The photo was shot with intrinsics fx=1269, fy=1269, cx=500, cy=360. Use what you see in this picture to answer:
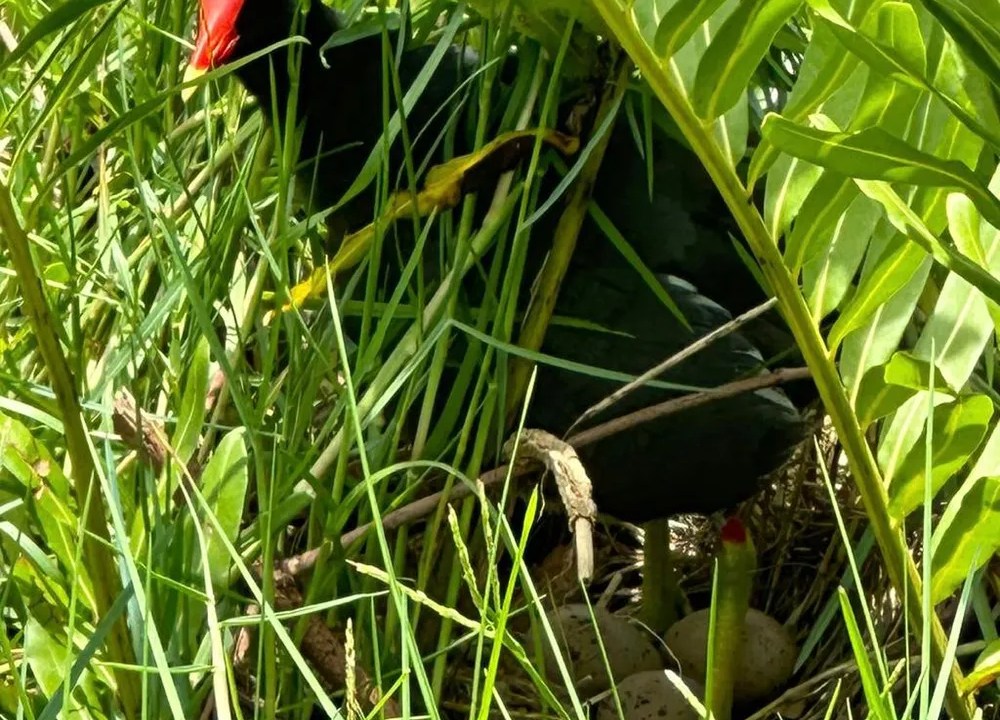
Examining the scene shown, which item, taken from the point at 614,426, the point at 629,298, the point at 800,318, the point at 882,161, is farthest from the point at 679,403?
the point at 882,161

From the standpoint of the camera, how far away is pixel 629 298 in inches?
37.9

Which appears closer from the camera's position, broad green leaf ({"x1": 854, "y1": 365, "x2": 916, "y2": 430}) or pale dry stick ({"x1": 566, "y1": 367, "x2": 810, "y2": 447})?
broad green leaf ({"x1": 854, "y1": 365, "x2": 916, "y2": 430})

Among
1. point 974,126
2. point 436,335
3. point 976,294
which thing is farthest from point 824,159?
point 436,335

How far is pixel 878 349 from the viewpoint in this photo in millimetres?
615

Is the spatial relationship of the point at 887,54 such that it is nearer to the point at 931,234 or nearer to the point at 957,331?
the point at 931,234

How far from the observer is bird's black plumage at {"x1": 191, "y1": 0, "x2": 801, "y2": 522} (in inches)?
35.7

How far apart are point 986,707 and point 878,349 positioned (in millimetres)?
331

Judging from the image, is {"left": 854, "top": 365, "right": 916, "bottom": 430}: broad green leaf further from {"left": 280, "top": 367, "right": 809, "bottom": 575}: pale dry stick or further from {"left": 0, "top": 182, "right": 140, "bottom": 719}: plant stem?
{"left": 0, "top": 182, "right": 140, "bottom": 719}: plant stem

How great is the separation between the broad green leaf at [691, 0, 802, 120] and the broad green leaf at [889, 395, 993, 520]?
18 centimetres

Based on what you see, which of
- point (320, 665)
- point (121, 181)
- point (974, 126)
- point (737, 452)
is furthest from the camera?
point (121, 181)

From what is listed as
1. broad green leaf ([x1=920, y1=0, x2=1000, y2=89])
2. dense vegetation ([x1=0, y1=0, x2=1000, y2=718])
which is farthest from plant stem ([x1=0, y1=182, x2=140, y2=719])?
broad green leaf ([x1=920, y1=0, x2=1000, y2=89])

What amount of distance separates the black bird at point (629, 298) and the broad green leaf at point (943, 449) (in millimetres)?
292

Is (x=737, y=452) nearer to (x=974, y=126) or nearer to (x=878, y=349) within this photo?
(x=878, y=349)

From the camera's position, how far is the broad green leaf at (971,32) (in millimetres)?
445
